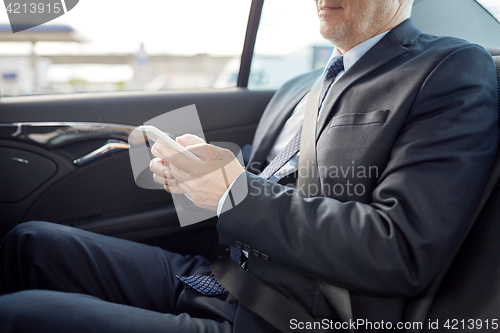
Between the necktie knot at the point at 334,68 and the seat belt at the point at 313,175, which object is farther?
the necktie knot at the point at 334,68

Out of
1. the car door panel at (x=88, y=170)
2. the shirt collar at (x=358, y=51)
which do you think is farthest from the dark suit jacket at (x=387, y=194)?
the car door panel at (x=88, y=170)

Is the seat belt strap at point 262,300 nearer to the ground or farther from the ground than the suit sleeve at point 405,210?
nearer to the ground

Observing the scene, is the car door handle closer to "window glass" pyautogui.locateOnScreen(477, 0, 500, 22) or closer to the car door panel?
the car door panel

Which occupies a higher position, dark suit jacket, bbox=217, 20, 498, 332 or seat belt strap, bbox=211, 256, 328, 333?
dark suit jacket, bbox=217, 20, 498, 332

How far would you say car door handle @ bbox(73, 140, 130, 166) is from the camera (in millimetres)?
1437

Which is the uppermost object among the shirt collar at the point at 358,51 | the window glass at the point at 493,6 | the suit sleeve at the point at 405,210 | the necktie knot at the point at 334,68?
the window glass at the point at 493,6

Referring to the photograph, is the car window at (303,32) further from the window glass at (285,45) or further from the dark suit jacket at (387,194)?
the dark suit jacket at (387,194)

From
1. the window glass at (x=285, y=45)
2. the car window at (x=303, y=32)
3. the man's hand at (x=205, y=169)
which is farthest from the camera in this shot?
the window glass at (x=285, y=45)

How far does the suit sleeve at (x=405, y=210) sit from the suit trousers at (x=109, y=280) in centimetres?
23

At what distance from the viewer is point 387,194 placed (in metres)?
0.76

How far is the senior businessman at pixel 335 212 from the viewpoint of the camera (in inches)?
28.4

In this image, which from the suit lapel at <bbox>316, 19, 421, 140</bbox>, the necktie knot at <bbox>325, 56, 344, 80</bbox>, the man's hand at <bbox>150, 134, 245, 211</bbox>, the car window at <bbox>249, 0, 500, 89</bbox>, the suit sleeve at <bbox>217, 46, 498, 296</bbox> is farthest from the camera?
the car window at <bbox>249, 0, 500, 89</bbox>

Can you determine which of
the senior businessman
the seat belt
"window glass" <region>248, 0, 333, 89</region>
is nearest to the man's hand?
the senior businessman

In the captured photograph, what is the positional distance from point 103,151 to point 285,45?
3.83ft
